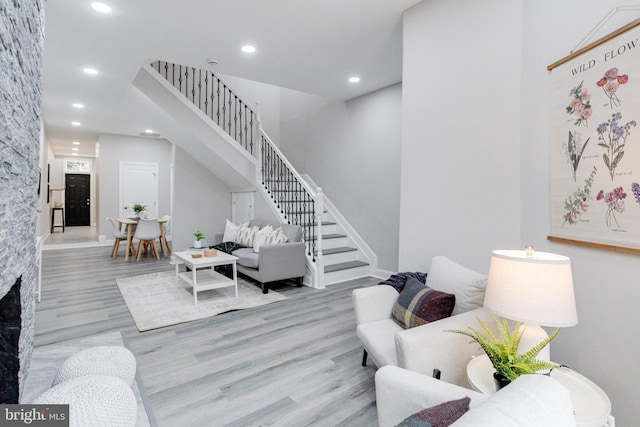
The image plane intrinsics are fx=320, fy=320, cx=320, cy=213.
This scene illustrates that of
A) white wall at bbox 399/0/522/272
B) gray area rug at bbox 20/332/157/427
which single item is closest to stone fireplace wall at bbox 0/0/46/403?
gray area rug at bbox 20/332/157/427

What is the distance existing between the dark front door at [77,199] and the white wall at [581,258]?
1576cm

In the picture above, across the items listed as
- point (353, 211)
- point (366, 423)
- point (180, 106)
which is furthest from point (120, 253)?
point (366, 423)

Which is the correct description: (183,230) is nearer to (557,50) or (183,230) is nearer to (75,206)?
(557,50)

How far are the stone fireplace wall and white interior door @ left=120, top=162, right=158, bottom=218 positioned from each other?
7.46 metres

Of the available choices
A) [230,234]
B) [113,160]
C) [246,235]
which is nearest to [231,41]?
[246,235]

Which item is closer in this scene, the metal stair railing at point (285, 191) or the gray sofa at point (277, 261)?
the gray sofa at point (277, 261)

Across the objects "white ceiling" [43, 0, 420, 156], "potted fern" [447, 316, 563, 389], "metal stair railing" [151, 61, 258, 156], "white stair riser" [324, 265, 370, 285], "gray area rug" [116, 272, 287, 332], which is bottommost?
"gray area rug" [116, 272, 287, 332]

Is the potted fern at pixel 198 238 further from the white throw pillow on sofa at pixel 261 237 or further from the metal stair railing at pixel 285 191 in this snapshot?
the metal stair railing at pixel 285 191

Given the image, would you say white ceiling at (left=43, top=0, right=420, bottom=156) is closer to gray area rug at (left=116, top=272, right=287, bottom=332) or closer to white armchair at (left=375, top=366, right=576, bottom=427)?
gray area rug at (left=116, top=272, right=287, bottom=332)

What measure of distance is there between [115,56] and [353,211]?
13.1 ft

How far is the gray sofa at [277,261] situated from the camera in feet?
14.0

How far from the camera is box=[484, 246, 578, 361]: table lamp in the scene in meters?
1.29

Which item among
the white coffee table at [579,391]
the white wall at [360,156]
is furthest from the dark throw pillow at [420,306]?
the white wall at [360,156]

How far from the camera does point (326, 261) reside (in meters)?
5.07
